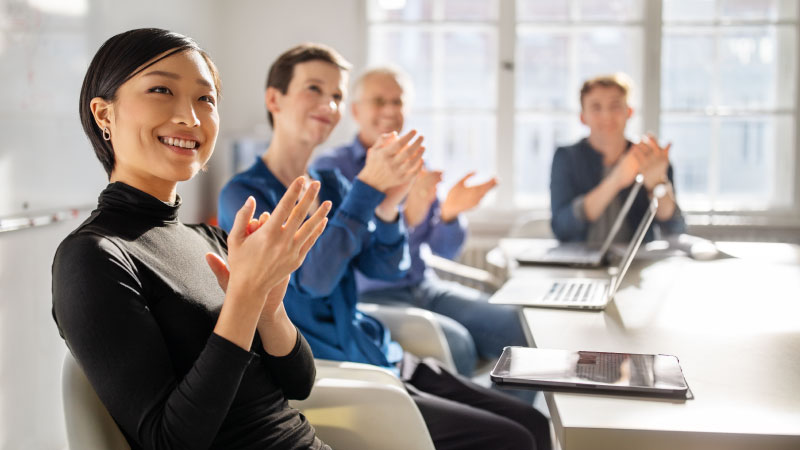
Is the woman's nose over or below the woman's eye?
below

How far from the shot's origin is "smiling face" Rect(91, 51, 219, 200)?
1.06 meters

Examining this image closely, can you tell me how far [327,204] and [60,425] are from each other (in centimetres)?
211

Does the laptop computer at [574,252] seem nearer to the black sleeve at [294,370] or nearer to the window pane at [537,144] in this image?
the black sleeve at [294,370]

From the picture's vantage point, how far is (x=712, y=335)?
1370 mm

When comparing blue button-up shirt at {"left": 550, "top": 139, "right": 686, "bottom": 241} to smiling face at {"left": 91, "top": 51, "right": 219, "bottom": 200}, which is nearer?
smiling face at {"left": 91, "top": 51, "right": 219, "bottom": 200}

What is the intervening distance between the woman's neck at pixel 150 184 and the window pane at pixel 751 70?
394 cm

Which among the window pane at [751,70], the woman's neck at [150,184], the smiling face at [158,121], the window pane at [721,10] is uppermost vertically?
the window pane at [721,10]

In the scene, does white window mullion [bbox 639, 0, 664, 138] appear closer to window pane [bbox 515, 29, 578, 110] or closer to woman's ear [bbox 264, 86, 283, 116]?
window pane [bbox 515, 29, 578, 110]

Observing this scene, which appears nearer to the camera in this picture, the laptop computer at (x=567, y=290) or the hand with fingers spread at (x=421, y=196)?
the laptop computer at (x=567, y=290)

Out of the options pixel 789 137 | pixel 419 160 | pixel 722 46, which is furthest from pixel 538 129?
pixel 419 160

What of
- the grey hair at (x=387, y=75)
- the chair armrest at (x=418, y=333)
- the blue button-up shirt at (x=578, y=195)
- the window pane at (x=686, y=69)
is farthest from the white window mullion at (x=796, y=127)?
the chair armrest at (x=418, y=333)

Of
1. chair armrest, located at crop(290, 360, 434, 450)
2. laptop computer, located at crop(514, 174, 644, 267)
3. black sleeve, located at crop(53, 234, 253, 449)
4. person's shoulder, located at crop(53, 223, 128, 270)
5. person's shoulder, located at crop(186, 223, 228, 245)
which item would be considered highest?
person's shoulder, located at crop(53, 223, 128, 270)

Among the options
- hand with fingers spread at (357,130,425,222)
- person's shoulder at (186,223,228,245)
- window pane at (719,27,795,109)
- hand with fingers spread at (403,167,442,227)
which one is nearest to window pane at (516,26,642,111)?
window pane at (719,27,795,109)

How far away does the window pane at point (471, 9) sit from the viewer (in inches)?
171
